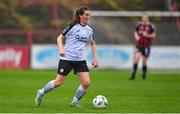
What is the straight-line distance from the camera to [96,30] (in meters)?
35.1

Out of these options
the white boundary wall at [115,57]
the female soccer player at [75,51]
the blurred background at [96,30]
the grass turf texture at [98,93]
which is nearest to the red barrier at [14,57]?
the blurred background at [96,30]

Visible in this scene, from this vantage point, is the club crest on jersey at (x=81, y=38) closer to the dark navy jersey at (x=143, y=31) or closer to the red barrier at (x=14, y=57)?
the dark navy jersey at (x=143, y=31)

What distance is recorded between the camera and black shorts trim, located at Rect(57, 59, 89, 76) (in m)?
13.9

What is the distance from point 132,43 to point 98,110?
21.3m

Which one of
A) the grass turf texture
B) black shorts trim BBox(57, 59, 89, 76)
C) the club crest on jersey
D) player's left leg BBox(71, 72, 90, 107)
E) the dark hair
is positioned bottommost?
the grass turf texture

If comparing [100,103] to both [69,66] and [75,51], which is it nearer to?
[69,66]

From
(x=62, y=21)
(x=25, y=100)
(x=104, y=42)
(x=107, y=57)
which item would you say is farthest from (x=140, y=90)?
(x=62, y=21)

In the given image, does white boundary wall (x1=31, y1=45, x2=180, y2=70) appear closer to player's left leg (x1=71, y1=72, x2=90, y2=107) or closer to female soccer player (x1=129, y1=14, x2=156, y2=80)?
female soccer player (x1=129, y1=14, x2=156, y2=80)

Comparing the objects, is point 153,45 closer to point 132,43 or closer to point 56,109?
point 132,43

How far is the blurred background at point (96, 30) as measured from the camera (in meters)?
31.8

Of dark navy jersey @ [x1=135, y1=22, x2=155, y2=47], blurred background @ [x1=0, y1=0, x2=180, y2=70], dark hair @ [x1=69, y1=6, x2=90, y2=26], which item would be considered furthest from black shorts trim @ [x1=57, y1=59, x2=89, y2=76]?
blurred background @ [x1=0, y1=0, x2=180, y2=70]

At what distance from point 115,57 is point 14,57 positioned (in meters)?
4.90

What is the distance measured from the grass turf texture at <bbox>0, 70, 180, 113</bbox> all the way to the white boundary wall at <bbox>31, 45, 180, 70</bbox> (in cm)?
591

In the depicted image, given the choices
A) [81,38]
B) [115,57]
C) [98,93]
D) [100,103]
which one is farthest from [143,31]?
[100,103]
